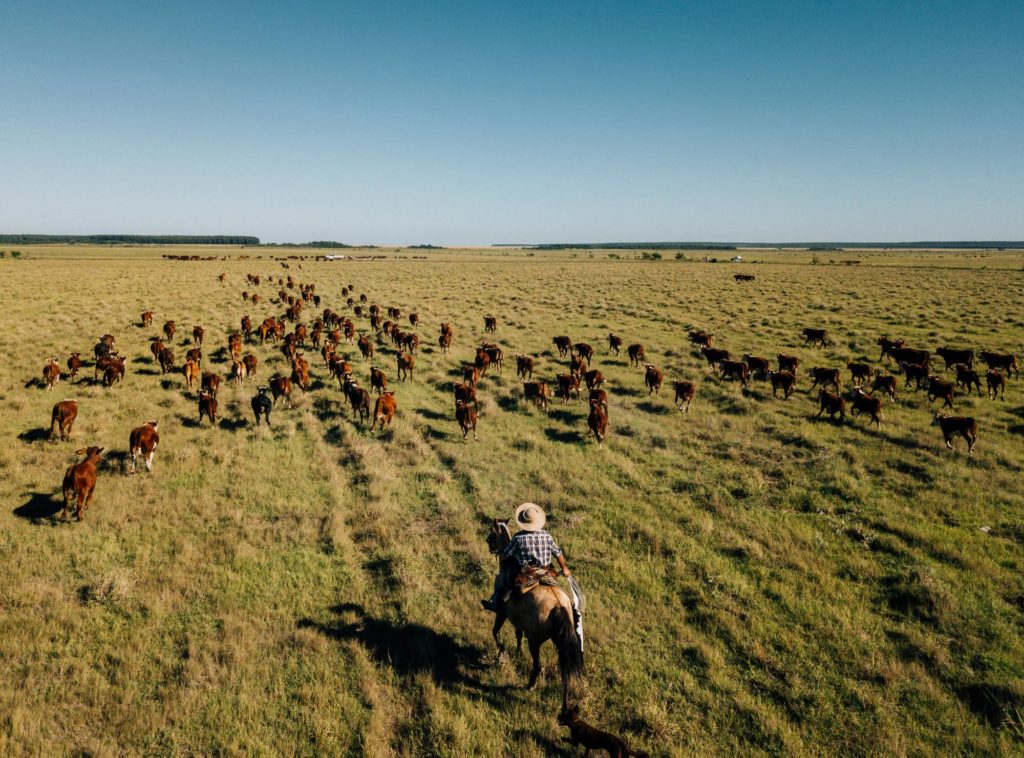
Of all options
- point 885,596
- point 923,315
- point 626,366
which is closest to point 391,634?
point 885,596

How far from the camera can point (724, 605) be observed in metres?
6.94

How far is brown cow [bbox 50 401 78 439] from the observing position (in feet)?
39.8

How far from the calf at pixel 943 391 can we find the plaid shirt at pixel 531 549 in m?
16.2

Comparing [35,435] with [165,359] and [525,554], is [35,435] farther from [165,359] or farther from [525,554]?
[525,554]

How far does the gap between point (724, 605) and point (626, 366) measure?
51.3 feet

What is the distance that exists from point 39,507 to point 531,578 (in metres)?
9.67

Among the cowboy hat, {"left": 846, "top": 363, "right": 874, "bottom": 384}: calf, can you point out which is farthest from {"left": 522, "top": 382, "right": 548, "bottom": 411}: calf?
{"left": 846, "top": 363, "right": 874, "bottom": 384}: calf

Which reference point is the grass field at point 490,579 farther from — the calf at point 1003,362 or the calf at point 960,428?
the calf at point 1003,362

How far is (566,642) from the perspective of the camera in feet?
16.8

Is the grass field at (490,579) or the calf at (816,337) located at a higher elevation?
the calf at (816,337)

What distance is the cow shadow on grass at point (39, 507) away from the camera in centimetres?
875

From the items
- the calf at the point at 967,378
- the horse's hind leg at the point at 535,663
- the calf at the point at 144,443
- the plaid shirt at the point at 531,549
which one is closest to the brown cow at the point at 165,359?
the calf at the point at 144,443

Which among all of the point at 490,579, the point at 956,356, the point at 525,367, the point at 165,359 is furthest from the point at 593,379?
the point at 165,359

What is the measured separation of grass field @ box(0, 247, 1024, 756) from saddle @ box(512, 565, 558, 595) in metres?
1.24
